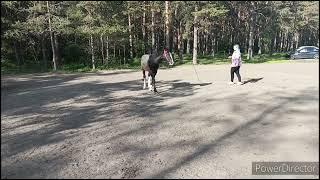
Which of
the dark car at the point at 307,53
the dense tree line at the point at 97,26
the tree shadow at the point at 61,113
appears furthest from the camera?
the dark car at the point at 307,53

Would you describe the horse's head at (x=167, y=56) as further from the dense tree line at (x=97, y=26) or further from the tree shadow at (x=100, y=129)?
the dense tree line at (x=97, y=26)

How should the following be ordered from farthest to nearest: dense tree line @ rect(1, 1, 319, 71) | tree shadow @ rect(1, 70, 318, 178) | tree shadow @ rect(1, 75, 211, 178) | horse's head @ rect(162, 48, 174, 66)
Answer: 1. dense tree line @ rect(1, 1, 319, 71)
2. horse's head @ rect(162, 48, 174, 66)
3. tree shadow @ rect(1, 75, 211, 178)
4. tree shadow @ rect(1, 70, 318, 178)

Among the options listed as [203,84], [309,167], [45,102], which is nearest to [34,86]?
[45,102]

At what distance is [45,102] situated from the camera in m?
14.7

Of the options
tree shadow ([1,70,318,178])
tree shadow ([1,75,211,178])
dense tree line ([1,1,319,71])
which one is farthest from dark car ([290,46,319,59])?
tree shadow ([1,70,318,178])

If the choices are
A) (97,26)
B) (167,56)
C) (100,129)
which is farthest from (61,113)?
(97,26)

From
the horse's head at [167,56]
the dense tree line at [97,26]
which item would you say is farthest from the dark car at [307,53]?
the horse's head at [167,56]

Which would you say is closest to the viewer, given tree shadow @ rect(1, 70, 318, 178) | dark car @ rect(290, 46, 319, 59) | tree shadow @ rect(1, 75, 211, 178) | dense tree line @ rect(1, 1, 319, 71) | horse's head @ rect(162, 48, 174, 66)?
tree shadow @ rect(1, 70, 318, 178)

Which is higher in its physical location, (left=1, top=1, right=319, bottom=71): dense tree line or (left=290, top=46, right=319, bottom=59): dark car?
(left=1, top=1, right=319, bottom=71): dense tree line

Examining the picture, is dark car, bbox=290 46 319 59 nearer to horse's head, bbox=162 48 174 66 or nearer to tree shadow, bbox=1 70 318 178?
tree shadow, bbox=1 70 318 178

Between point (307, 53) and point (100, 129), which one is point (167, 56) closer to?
point (100, 129)

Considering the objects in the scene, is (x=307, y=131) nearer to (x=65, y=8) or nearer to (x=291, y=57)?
(x=65, y=8)

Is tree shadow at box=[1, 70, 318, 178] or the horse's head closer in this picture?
tree shadow at box=[1, 70, 318, 178]

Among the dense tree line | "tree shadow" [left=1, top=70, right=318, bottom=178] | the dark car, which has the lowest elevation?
"tree shadow" [left=1, top=70, right=318, bottom=178]
